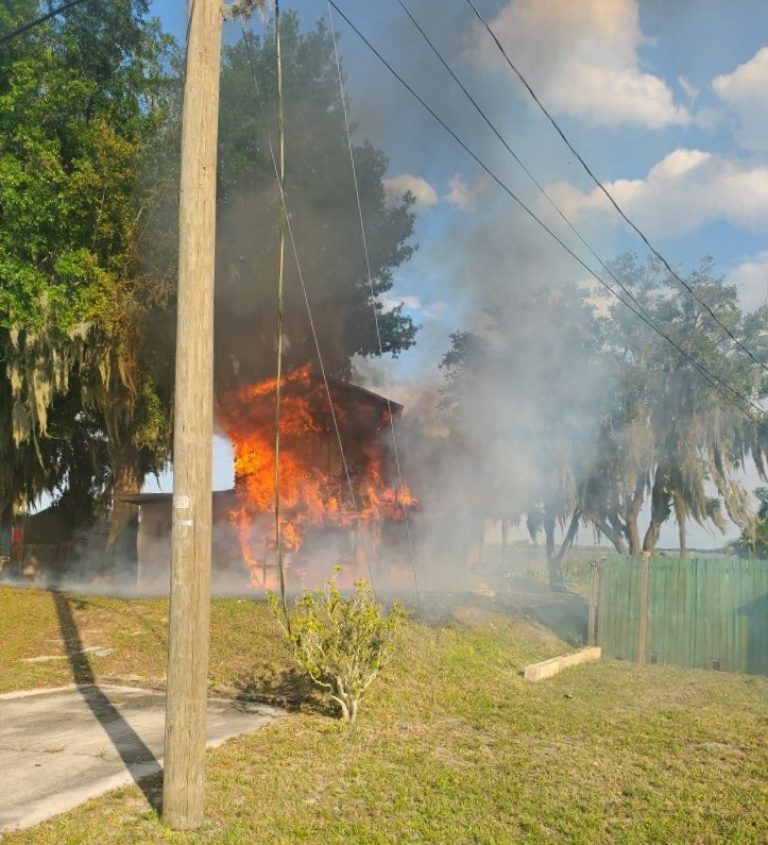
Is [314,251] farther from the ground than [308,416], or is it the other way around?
[314,251]

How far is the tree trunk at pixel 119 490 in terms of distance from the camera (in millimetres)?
20250

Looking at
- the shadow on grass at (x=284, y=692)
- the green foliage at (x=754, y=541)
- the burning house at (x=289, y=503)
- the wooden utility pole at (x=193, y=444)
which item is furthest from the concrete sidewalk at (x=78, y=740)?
the green foliage at (x=754, y=541)

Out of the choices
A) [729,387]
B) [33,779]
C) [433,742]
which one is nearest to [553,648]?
[433,742]

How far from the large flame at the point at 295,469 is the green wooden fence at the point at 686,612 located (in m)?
8.73

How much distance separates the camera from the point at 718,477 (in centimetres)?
2461

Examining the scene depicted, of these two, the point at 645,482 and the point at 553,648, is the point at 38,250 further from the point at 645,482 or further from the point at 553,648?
the point at 645,482

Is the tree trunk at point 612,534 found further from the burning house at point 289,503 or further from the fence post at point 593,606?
the fence post at point 593,606

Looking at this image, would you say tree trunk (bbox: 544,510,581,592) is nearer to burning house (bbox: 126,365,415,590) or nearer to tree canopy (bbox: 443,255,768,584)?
tree canopy (bbox: 443,255,768,584)

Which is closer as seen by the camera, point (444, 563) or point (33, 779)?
point (33, 779)

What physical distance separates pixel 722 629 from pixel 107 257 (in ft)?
46.6

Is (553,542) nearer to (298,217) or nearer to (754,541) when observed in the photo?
(754,541)

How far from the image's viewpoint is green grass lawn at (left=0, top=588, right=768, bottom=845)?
17.4 ft

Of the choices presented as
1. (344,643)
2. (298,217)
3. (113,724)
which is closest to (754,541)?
(298,217)

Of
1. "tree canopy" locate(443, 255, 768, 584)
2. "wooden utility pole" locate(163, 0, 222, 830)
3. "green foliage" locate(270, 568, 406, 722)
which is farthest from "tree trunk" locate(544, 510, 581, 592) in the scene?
"wooden utility pole" locate(163, 0, 222, 830)
